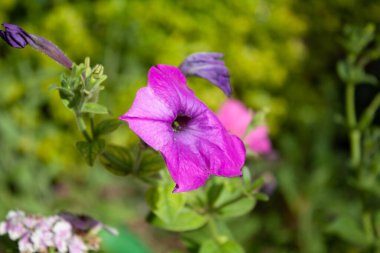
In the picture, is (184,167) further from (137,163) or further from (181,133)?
(137,163)

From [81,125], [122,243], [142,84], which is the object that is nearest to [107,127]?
[81,125]

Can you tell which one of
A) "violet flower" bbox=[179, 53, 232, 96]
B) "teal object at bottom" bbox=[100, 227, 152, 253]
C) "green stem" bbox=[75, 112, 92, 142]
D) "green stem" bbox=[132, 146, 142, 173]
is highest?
"violet flower" bbox=[179, 53, 232, 96]

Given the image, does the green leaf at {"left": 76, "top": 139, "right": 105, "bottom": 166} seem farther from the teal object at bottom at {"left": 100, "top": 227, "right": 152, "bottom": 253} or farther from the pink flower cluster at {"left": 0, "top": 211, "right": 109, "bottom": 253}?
the teal object at bottom at {"left": 100, "top": 227, "right": 152, "bottom": 253}

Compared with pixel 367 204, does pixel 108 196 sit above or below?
below

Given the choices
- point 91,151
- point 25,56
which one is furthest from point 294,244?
point 91,151

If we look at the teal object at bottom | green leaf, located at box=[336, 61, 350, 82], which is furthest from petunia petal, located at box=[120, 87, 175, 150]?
the teal object at bottom

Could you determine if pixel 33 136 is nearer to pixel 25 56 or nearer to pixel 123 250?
pixel 25 56

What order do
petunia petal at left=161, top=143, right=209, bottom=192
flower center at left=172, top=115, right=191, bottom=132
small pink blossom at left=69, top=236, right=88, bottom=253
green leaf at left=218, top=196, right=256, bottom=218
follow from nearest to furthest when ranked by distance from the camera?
1. petunia petal at left=161, top=143, right=209, bottom=192
2. flower center at left=172, top=115, right=191, bottom=132
3. small pink blossom at left=69, top=236, right=88, bottom=253
4. green leaf at left=218, top=196, right=256, bottom=218
